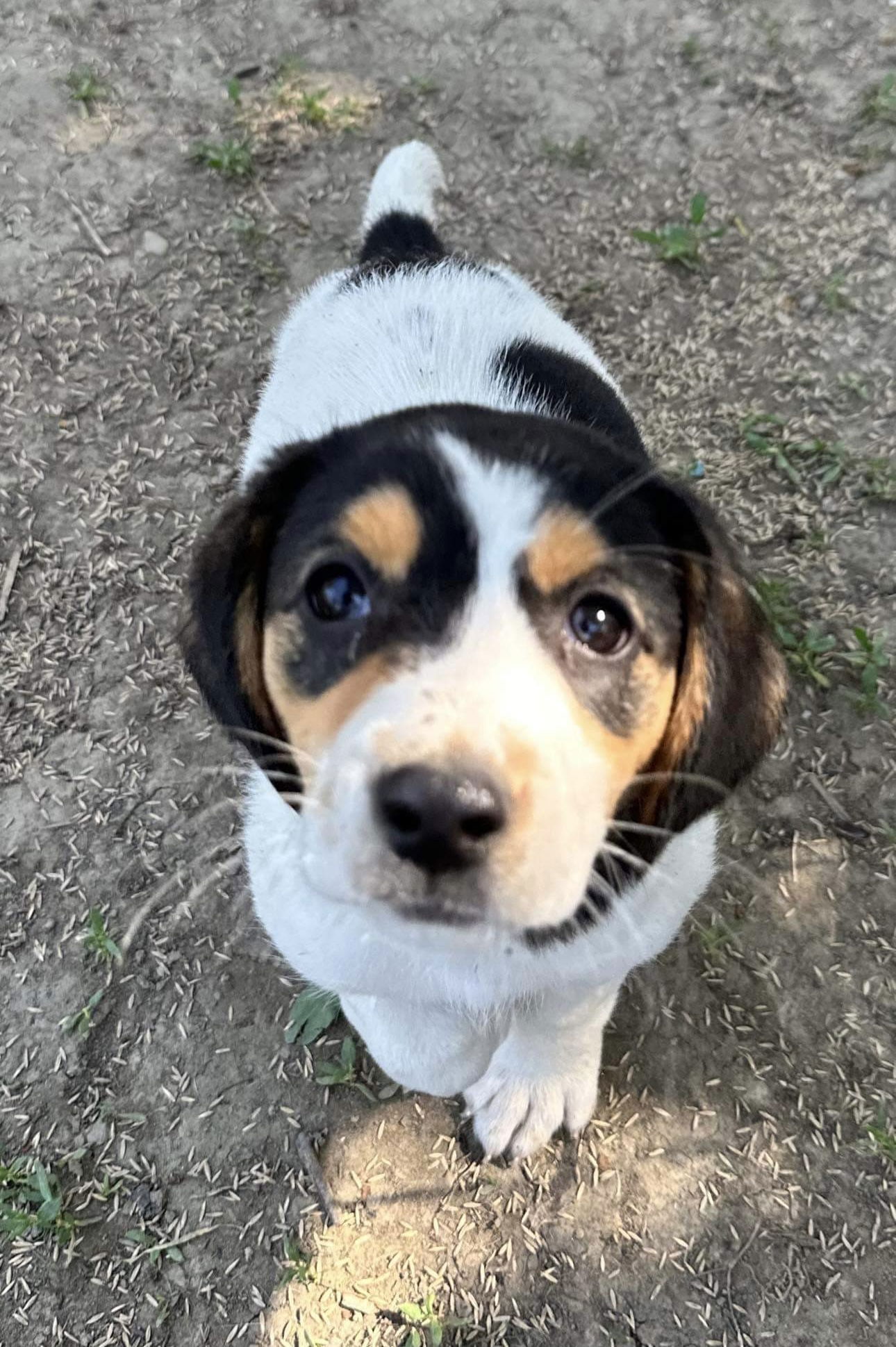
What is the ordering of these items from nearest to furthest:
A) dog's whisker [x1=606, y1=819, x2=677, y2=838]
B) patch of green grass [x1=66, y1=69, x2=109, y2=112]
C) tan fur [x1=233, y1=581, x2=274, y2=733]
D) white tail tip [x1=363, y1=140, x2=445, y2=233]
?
dog's whisker [x1=606, y1=819, x2=677, y2=838] < tan fur [x1=233, y1=581, x2=274, y2=733] < white tail tip [x1=363, y1=140, x2=445, y2=233] < patch of green grass [x1=66, y1=69, x2=109, y2=112]

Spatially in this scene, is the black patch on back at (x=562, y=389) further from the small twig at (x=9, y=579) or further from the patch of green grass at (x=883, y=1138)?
the small twig at (x=9, y=579)

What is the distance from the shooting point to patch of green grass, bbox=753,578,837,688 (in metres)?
3.53

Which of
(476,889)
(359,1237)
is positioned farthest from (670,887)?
(359,1237)

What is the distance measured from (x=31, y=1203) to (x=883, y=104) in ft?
18.3

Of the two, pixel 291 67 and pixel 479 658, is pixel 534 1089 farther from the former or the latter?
pixel 291 67

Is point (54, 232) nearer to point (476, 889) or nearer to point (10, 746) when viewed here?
point (10, 746)

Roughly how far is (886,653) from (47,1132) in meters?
3.10

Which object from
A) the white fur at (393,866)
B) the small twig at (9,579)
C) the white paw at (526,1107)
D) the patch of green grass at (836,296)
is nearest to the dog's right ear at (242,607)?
the white fur at (393,866)

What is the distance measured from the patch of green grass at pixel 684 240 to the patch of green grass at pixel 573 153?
53cm

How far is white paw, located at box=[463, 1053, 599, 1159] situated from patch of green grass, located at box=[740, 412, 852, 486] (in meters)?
2.37

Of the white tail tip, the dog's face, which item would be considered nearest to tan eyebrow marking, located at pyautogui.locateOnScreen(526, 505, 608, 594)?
the dog's face

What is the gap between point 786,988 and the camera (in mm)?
3062

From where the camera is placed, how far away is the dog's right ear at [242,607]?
210cm

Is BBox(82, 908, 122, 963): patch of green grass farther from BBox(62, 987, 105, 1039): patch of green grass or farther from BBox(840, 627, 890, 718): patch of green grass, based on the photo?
Result: BBox(840, 627, 890, 718): patch of green grass
